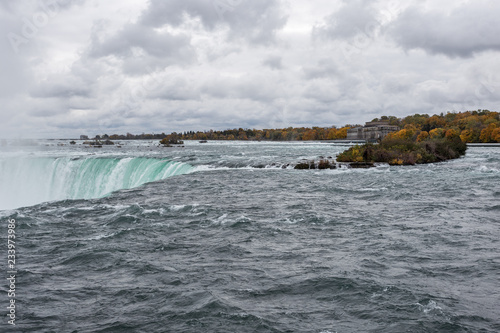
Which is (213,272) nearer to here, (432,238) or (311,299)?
(311,299)

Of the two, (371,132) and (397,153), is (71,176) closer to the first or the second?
(397,153)

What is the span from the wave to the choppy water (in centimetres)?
1282

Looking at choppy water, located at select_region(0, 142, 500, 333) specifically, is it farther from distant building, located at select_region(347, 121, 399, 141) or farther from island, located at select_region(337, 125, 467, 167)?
distant building, located at select_region(347, 121, 399, 141)

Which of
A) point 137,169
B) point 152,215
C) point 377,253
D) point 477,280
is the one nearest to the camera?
point 477,280

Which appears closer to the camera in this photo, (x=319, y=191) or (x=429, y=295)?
(x=429, y=295)

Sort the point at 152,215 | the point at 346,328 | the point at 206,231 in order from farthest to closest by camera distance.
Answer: the point at 152,215
the point at 206,231
the point at 346,328

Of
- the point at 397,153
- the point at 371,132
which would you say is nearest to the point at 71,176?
the point at 397,153

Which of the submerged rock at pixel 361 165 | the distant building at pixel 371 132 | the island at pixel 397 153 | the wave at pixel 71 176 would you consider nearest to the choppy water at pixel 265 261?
the wave at pixel 71 176

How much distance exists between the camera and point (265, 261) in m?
14.1

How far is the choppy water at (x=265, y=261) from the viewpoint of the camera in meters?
9.98

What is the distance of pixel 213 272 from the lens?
43.1ft

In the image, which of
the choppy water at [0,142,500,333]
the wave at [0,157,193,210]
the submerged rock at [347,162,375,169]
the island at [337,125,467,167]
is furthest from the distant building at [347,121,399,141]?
the choppy water at [0,142,500,333]

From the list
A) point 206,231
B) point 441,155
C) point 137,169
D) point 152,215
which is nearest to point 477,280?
point 206,231

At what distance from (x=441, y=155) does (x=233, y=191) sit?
121 ft
